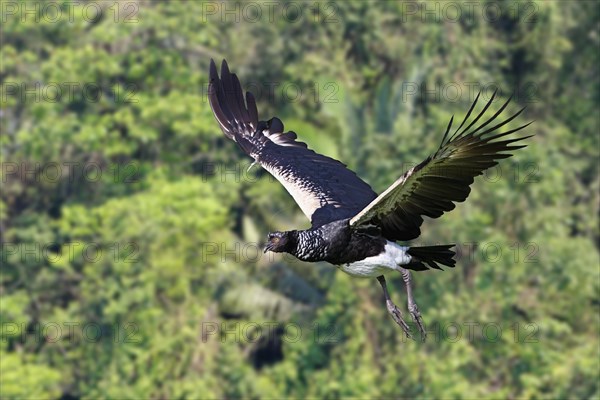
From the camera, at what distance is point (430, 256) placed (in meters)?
9.45

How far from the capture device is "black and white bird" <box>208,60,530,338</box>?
856cm

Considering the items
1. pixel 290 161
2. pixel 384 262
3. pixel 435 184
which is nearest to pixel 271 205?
pixel 290 161

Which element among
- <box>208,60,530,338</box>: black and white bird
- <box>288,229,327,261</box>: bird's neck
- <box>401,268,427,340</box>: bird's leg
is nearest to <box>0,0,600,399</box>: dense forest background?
<box>208,60,530,338</box>: black and white bird

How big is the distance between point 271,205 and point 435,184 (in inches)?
Result: 443

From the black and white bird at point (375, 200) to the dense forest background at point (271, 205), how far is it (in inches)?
266

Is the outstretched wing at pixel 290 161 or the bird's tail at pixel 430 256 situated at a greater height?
the outstretched wing at pixel 290 161

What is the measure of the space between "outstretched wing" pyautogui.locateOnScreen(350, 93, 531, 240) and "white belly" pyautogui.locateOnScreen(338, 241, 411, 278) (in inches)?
3.9

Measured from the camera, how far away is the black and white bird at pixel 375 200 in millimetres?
8562

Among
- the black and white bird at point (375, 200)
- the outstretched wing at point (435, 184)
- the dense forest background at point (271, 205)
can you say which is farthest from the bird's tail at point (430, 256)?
the dense forest background at point (271, 205)

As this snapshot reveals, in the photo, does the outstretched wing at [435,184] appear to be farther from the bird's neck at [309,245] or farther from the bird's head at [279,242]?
the bird's head at [279,242]

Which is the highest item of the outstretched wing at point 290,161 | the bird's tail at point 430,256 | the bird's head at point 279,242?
the outstretched wing at point 290,161

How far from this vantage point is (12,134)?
70.4 ft

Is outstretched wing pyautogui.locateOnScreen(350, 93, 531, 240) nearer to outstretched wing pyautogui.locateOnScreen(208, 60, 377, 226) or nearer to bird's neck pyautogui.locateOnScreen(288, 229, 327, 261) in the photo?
bird's neck pyautogui.locateOnScreen(288, 229, 327, 261)

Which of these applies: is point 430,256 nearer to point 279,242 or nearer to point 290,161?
point 279,242
